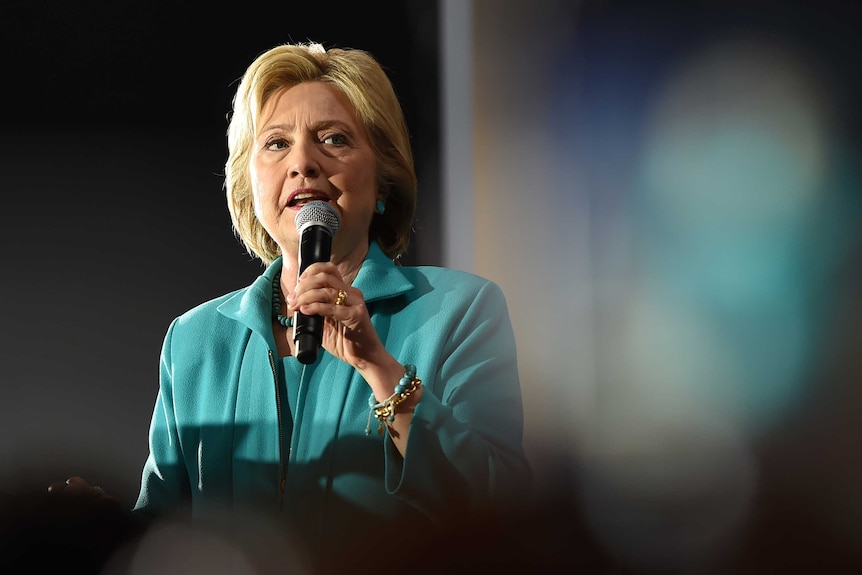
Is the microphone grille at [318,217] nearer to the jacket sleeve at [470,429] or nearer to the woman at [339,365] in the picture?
the woman at [339,365]

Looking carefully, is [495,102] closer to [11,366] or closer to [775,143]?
[775,143]

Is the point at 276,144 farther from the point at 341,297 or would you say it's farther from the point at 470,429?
the point at 470,429

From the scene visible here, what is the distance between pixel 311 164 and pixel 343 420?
1.51 ft

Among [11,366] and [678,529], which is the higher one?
[11,366]

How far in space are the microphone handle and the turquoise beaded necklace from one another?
11.6 inches

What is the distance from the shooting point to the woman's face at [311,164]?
1.71m

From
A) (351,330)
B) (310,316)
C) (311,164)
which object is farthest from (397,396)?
(311,164)

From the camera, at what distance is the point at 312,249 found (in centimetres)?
142

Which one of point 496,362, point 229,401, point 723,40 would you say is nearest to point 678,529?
point 496,362

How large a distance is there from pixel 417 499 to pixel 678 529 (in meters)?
0.65

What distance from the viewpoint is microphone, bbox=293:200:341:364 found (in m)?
1.26

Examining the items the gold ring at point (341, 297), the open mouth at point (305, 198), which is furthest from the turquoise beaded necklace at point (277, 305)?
the gold ring at point (341, 297)

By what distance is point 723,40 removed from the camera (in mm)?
2064

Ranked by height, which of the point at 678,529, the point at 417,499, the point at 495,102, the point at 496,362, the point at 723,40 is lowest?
the point at 678,529
